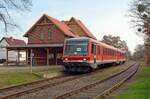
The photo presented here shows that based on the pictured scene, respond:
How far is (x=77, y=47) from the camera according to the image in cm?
3234

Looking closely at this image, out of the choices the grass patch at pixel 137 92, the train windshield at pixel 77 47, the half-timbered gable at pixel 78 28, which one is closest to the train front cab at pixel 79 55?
the train windshield at pixel 77 47

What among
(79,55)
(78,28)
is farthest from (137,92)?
(78,28)

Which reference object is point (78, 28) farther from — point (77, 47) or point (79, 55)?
point (79, 55)

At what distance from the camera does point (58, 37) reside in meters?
62.0

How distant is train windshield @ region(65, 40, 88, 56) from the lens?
32.1m

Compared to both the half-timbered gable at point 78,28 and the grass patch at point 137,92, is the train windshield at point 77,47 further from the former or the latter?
the half-timbered gable at point 78,28

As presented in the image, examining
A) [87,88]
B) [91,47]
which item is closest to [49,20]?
[91,47]

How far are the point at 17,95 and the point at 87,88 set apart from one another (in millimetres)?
4870

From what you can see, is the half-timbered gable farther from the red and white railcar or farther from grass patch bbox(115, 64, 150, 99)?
grass patch bbox(115, 64, 150, 99)

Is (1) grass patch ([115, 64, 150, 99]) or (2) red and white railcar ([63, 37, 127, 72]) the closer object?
(1) grass patch ([115, 64, 150, 99])

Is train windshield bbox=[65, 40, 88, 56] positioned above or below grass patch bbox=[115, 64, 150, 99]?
above

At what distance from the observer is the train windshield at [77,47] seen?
32081 millimetres

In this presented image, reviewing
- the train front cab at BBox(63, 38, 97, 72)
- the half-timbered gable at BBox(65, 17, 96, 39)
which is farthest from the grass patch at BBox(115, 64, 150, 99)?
the half-timbered gable at BBox(65, 17, 96, 39)

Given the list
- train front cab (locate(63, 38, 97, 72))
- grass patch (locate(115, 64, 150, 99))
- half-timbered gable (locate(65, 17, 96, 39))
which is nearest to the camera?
grass patch (locate(115, 64, 150, 99))
